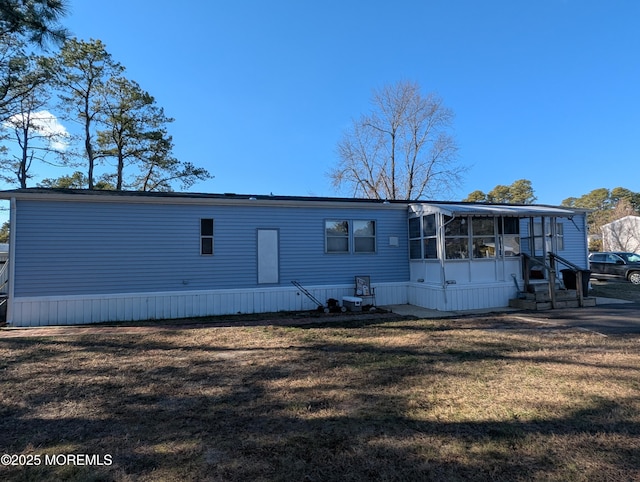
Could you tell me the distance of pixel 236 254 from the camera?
9.29 meters

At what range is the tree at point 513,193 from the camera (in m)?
52.7

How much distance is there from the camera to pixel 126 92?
68.5 ft

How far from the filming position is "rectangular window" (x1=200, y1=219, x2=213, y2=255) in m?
9.11

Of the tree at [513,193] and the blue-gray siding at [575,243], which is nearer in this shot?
the blue-gray siding at [575,243]

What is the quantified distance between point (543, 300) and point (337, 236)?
557 centimetres

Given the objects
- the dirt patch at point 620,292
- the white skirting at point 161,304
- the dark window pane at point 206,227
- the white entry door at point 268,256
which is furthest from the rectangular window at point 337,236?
the dirt patch at point 620,292

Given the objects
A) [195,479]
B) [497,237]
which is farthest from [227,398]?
[497,237]

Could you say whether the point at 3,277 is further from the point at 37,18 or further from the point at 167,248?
the point at 37,18

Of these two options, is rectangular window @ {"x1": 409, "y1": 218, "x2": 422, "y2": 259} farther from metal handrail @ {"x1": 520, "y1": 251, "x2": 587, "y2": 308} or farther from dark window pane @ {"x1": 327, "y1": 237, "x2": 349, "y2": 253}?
metal handrail @ {"x1": 520, "y1": 251, "x2": 587, "y2": 308}

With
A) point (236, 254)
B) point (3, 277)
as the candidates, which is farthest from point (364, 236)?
point (3, 277)

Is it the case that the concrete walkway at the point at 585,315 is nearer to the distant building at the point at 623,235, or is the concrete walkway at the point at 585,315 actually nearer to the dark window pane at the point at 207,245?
the dark window pane at the point at 207,245

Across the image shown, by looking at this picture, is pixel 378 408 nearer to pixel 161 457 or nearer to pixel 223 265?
pixel 161 457

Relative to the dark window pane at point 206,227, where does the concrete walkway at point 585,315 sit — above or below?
below

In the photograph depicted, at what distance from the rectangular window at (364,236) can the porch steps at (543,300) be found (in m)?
4.02
